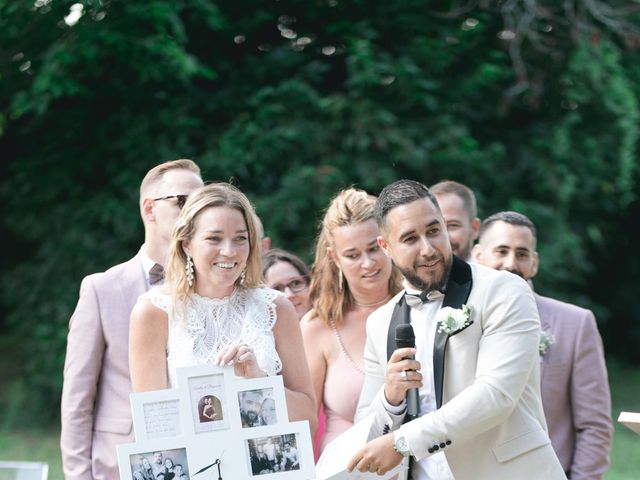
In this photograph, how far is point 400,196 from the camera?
3.90 meters

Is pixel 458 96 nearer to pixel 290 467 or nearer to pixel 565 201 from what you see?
pixel 565 201

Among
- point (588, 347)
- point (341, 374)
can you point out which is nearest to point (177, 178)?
point (341, 374)

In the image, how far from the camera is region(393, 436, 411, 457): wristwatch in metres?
3.59

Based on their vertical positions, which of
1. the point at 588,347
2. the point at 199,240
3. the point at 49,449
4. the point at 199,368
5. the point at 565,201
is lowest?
the point at 49,449

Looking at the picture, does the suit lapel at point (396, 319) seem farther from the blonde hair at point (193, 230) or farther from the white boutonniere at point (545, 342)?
the white boutonniere at point (545, 342)

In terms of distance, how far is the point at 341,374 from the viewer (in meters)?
4.76

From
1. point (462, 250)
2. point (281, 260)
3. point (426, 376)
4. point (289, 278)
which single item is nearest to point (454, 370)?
point (426, 376)

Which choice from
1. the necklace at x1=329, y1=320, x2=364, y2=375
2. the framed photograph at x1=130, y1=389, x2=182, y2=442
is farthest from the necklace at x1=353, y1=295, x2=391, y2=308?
the framed photograph at x1=130, y1=389, x2=182, y2=442

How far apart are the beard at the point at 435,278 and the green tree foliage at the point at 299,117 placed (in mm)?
6221

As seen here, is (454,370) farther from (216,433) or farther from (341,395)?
(341,395)

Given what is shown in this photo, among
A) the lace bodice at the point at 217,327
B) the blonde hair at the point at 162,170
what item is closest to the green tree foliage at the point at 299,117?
the blonde hair at the point at 162,170

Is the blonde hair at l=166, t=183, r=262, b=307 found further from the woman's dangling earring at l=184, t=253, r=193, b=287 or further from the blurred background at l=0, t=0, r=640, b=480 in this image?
the blurred background at l=0, t=0, r=640, b=480

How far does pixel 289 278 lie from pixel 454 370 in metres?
2.14

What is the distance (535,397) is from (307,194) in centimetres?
651
